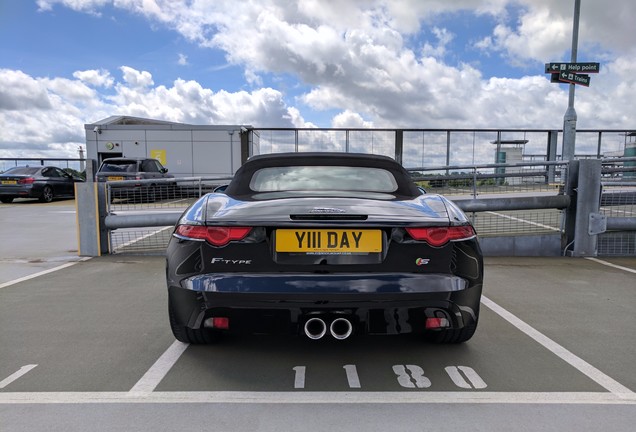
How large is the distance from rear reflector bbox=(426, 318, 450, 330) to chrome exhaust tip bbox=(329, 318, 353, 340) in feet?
1.48

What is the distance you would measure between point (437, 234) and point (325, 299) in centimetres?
74

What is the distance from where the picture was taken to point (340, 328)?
257 cm

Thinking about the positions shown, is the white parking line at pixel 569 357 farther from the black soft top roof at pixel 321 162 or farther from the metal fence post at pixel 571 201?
the metal fence post at pixel 571 201

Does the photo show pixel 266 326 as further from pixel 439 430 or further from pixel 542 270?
pixel 542 270

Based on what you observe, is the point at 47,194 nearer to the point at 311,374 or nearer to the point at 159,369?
the point at 159,369

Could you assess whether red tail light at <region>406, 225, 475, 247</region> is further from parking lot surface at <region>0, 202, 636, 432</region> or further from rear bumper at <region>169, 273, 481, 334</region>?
parking lot surface at <region>0, 202, 636, 432</region>

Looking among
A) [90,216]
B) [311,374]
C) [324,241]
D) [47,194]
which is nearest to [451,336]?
[311,374]

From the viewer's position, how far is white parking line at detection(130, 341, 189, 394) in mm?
2615

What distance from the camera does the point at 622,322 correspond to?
385cm

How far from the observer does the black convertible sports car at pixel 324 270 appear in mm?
2525

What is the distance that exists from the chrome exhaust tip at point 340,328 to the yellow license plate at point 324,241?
1.26 ft

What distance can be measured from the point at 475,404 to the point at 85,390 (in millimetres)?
2132

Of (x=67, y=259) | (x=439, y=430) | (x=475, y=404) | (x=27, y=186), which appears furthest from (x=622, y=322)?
(x=27, y=186)

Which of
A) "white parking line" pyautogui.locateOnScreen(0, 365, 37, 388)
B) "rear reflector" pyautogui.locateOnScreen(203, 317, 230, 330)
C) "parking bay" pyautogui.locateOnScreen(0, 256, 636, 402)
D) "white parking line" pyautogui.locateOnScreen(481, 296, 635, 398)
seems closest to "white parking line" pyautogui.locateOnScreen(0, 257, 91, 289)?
"parking bay" pyautogui.locateOnScreen(0, 256, 636, 402)
